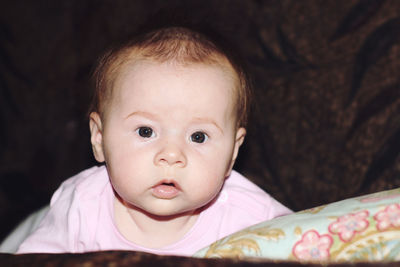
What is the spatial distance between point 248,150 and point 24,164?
68 centimetres

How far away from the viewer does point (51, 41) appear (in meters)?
1.38

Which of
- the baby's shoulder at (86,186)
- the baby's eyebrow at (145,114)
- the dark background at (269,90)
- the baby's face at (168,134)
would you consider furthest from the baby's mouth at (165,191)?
the dark background at (269,90)

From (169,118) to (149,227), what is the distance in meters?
0.31

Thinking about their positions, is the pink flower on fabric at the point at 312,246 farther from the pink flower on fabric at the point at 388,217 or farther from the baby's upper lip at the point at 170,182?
the baby's upper lip at the point at 170,182

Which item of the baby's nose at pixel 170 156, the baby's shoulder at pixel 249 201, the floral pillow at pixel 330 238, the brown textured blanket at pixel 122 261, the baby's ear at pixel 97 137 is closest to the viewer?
the brown textured blanket at pixel 122 261

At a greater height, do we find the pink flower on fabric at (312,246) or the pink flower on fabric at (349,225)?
the pink flower on fabric at (349,225)

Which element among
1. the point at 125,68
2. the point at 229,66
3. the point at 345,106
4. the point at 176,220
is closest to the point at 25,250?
the point at 176,220

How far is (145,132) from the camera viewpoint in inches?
34.1

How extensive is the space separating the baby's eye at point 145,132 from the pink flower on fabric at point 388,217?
1.29 feet

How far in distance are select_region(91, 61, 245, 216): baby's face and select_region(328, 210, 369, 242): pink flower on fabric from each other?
26 cm

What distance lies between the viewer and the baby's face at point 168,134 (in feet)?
2.77

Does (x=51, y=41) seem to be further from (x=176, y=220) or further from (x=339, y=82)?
(x=339, y=82)

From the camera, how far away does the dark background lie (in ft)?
3.48

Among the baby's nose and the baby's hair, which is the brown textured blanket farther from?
the baby's hair
